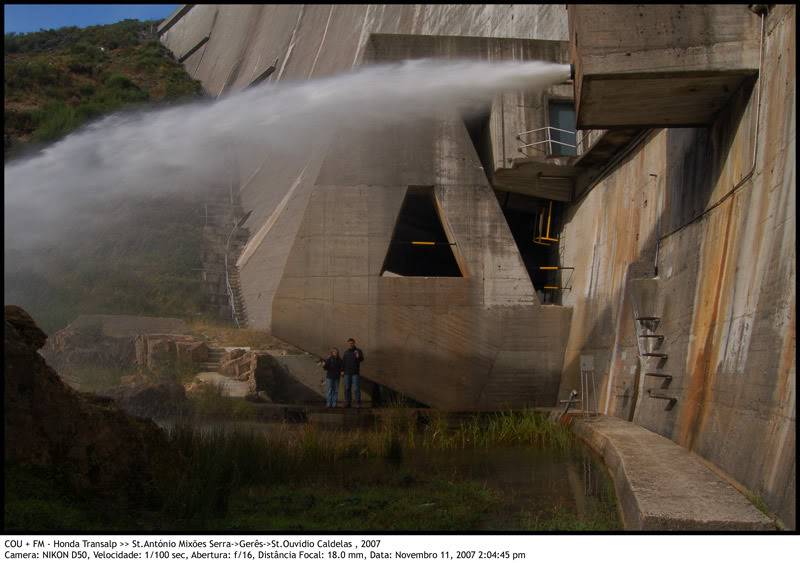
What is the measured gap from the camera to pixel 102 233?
1406 inches

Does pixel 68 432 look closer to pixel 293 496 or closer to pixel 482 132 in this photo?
pixel 293 496

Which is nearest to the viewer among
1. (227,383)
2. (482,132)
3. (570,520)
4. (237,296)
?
(570,520)

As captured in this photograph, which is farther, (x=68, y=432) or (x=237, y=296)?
(x=237, y=296)

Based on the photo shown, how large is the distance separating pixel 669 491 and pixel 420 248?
1849cm

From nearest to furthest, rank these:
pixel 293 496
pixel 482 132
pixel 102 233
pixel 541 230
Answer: pixel 293 496 < pixel 482 132 < pixel 541 230 < pixel 102 233

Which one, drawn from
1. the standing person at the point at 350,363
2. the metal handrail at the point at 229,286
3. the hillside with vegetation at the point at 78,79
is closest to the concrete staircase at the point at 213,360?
the standing person at the point at 350,363

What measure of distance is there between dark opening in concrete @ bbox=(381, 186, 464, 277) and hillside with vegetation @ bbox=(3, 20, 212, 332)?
782 cm

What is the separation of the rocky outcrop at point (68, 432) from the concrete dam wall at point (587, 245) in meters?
4.76

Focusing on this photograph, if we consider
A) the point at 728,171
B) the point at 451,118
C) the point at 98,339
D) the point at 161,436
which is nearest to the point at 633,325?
the point at 728,171

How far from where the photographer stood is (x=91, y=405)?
256 inches

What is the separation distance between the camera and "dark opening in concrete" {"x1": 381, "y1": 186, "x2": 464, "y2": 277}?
22.4m

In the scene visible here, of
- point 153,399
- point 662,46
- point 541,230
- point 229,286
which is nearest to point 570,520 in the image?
point 662,46

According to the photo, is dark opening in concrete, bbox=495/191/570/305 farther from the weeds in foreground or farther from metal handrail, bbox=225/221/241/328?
the weeds in foreground

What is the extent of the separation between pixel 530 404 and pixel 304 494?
9.95 metres
